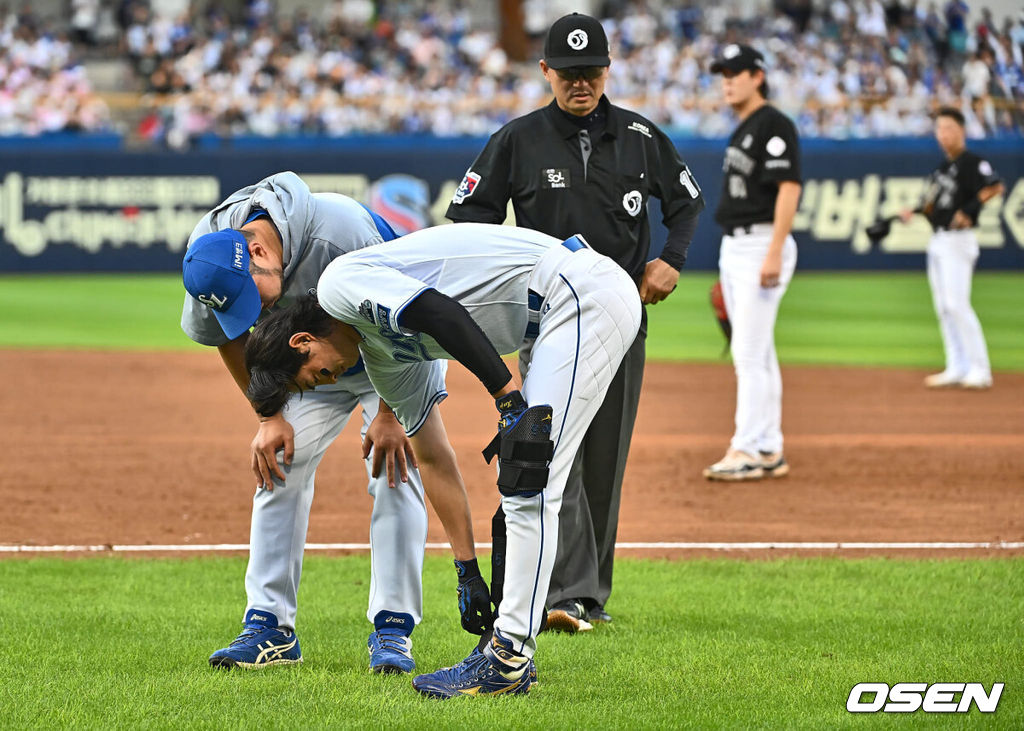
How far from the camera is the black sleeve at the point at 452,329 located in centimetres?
392

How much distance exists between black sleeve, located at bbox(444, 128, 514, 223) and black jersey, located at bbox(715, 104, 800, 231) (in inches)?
124

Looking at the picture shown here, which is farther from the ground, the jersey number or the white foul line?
the jersey number

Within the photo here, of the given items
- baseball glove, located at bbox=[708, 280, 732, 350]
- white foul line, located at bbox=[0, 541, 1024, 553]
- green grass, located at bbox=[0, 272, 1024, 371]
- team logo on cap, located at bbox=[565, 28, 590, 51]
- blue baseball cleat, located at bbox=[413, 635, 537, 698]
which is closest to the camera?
blue baseball cleat, located at bbox=[413, 635, 537, 698]

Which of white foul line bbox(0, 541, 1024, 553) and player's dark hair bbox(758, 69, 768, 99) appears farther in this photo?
player's dark hair bbox(758, 69, 768, 99)

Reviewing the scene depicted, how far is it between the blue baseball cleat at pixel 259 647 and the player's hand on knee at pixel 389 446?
633 millimetres

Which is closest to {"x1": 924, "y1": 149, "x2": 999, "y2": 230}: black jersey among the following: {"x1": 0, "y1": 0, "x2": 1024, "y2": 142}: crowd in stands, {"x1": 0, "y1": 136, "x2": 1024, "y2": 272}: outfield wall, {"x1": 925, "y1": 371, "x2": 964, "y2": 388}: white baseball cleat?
{"x1": 925, "y1": 371, "x2": 964, "y2": 388}: white baseball cleat

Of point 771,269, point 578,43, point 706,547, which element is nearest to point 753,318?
point 771,269

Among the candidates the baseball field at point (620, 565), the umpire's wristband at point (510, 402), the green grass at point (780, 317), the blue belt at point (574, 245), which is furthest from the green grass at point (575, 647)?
the green grass at point (780, 317)

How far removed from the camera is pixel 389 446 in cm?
480

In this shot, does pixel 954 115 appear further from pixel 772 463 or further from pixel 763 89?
pixel 772 463

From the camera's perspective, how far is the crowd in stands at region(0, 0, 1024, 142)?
25000 mm

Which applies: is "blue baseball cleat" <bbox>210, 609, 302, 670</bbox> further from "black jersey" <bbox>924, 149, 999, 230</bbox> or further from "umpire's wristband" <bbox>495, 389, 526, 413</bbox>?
"black jersey" <bbox>924, 149, 999, 230</bbox>

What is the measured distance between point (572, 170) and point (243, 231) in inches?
59.4

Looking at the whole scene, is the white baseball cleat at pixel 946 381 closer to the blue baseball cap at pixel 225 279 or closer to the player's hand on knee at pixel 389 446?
the player's hand on knee at pixel 389 446
